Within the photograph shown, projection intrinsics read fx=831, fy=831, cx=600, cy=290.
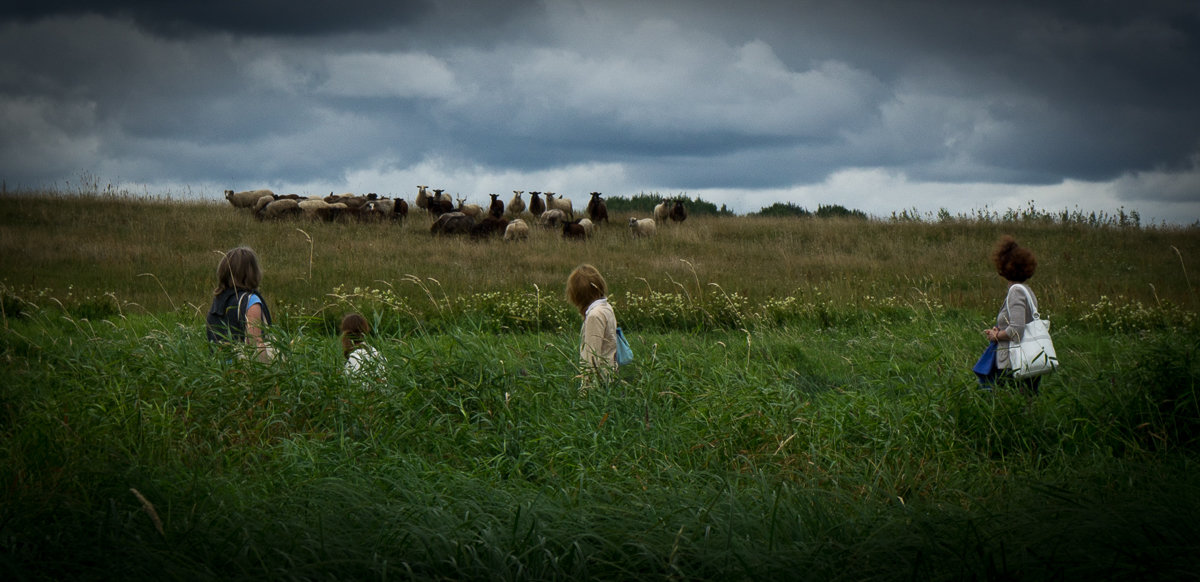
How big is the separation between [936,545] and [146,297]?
46.4 feet

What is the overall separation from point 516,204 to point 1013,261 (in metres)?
24.5

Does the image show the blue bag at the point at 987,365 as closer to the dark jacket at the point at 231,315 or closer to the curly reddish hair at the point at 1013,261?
the curly reddish hair at the point at 1013,261

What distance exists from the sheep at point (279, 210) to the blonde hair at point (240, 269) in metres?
19.6

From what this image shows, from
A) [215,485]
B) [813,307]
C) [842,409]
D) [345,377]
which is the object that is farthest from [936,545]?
[813,307]

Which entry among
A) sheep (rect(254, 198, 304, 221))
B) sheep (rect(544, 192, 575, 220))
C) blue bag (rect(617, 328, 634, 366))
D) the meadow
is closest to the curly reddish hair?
the meadow

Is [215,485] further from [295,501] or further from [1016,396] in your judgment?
[1016,396]

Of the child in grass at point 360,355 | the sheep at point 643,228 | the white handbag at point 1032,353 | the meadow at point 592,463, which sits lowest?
the meadow at point 592,463

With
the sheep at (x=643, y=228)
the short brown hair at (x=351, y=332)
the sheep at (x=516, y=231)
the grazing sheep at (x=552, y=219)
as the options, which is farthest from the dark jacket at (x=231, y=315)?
the grazing sheep at (x=552, y=219)

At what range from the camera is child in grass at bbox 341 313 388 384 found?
6305mm

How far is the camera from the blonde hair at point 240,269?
702 cm

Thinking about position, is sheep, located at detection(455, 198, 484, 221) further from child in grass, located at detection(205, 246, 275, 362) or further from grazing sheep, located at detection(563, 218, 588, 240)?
child in grass, located at detection(205, 246, 275, 362)

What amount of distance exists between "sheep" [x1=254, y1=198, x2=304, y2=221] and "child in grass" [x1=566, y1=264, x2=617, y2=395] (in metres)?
21.0

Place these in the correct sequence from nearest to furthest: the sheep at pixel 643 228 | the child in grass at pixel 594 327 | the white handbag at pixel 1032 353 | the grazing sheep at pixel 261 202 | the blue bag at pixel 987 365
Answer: the child in grass at pixel 594 327 → the white handbag at pixel 1032 353 → the blue bag at pixel 987 365 → the sheep at pixel 643 228 → the grazing sheep at pixel 261 202

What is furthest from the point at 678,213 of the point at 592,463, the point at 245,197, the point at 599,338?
the point at 592,463
